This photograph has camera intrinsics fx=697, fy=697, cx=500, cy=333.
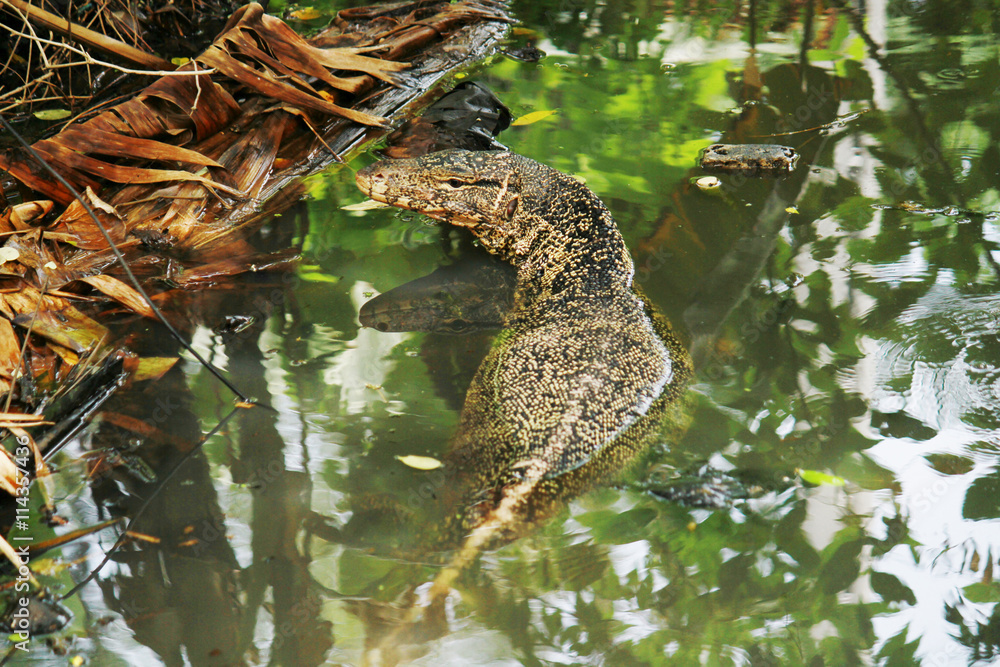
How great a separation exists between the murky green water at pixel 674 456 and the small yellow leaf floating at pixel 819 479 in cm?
2

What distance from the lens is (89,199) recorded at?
477 cm

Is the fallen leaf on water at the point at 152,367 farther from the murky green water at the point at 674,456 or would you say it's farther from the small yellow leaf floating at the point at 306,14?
the small yellow leaf floating at the point at 306,14

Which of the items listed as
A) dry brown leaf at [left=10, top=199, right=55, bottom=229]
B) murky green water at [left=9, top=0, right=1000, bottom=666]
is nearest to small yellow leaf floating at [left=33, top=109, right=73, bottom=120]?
dry brown leaf at [left=10, top=199, right=55, bottom=229]

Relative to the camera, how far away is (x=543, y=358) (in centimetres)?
341

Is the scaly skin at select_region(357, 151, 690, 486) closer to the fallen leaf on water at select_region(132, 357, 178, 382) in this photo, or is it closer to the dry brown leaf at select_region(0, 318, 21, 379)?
the fallen leaf on water at select_region(132, 357, 178, 382)

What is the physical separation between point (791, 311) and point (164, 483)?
3271mm

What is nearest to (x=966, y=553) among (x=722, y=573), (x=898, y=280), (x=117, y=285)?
(x=722, y=573)

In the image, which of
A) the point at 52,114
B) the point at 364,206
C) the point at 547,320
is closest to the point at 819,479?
the point at 547,320

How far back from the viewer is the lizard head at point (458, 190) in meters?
4.80

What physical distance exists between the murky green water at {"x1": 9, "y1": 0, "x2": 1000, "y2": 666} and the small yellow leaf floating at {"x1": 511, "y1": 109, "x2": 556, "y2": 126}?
78 cm

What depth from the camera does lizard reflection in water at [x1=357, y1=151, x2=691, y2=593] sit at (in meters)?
2.96

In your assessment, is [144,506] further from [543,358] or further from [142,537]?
[543,358]

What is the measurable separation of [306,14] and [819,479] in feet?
25.7

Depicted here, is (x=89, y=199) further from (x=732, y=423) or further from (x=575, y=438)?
(x=732, y=423)
